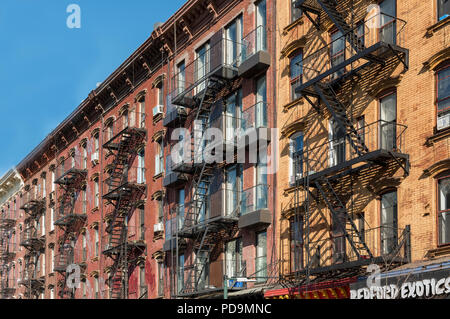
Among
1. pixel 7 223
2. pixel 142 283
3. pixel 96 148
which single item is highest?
pixel 96 148

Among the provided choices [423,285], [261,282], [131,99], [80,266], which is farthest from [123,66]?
[423,285]

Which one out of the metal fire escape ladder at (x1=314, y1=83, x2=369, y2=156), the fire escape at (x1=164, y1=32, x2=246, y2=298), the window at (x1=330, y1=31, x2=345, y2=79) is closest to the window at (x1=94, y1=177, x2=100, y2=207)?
the fire escape at (x1=164, y1=32, x2=246, y2=298)

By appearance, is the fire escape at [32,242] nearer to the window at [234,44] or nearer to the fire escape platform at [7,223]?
the fire escape platform at [7,223]

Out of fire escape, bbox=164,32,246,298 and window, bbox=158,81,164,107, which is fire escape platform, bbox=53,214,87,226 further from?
fire escape, bbox=164,32,246,298

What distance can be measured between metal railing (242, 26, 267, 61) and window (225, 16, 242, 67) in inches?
25.1

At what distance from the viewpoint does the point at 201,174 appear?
32.1 meters

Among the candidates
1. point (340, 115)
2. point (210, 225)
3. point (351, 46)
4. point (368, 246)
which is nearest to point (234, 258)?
point (210, 225)

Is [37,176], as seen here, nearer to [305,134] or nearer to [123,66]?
[123,66]

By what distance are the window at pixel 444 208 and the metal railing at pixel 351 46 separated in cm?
480

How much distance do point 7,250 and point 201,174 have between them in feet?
132

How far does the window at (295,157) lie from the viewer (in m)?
27.5

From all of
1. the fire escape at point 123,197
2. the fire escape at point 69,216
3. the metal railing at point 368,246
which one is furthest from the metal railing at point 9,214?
the metal railing at point 368,246

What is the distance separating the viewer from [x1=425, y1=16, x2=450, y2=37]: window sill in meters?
21.3

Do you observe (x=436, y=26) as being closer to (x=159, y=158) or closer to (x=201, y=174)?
(x=201, y=174)
